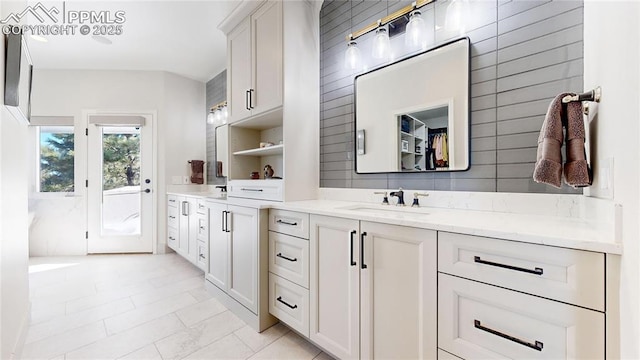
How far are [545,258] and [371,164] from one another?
4.18ft

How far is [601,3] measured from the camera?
97cm

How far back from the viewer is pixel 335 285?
1.49 m

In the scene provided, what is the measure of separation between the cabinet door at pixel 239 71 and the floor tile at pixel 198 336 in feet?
5.62

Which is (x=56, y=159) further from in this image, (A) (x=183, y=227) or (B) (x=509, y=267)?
(B) (x=509, y=267)

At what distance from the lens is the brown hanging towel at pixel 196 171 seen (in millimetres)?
4102

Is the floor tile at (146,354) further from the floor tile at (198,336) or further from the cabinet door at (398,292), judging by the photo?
the cabinet door at (398,292)

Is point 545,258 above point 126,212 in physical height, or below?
above

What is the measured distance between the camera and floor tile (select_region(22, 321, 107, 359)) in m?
1.64

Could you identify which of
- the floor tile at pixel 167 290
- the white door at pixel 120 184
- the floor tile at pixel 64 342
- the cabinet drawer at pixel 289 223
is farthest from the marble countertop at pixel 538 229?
the white door at pixel 120 184

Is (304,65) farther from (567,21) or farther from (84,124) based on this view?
(84,124)

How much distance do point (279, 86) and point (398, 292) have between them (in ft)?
5.51

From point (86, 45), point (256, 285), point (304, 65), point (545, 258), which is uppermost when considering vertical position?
point (86, 45)

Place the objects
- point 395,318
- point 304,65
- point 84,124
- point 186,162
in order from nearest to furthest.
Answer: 1. point 395,318
2. point 304,65
3. point 84,124
4. point 186,162

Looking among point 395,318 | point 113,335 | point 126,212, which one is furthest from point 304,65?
point 126,212
